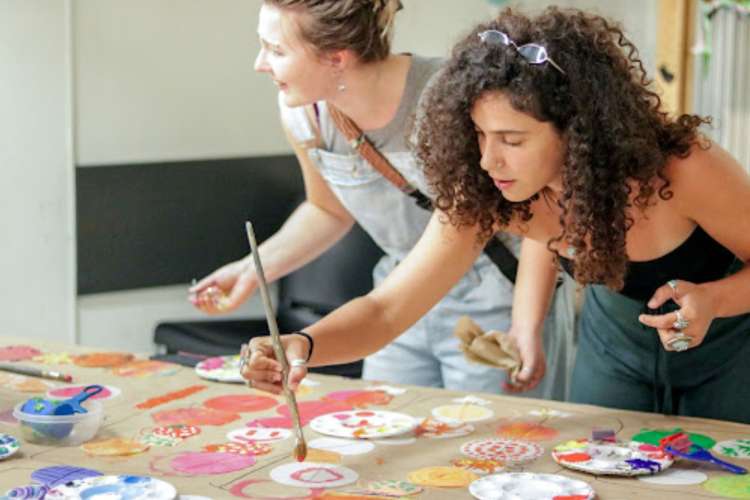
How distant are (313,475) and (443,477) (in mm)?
185

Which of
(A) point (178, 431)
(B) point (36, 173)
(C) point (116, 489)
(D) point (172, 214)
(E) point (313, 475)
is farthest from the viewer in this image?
(D) point (172, 214)

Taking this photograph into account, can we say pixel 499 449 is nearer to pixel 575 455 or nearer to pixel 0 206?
pixel 575 455

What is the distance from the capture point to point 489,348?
7.31 ft

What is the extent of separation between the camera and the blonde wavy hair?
229 cm

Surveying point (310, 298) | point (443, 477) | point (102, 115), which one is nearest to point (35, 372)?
point (443, 477)

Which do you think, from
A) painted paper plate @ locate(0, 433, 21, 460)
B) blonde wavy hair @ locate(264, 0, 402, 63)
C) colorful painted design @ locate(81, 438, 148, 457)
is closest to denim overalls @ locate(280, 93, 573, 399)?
blonde wavy hair @ locate(264, 0, 402, 63)

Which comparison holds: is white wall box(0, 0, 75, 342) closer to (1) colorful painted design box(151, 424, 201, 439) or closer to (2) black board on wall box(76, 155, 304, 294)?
(2) black board on wall box(76, 155, 304, 294)

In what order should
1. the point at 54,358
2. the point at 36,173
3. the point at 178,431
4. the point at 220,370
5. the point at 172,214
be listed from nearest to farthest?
the point at 178,431
the point at 220,370
the point at 54,358
the point at 36,173
the point at 172,214

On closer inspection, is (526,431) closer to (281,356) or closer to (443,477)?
(443,477)

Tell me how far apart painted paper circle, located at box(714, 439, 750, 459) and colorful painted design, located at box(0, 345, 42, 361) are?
1.35 meters

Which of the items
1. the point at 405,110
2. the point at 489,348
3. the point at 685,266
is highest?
the point at 405,110

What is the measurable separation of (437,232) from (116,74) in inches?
77.0

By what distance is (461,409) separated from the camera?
2125mm

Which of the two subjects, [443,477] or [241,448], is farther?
[241,448]
